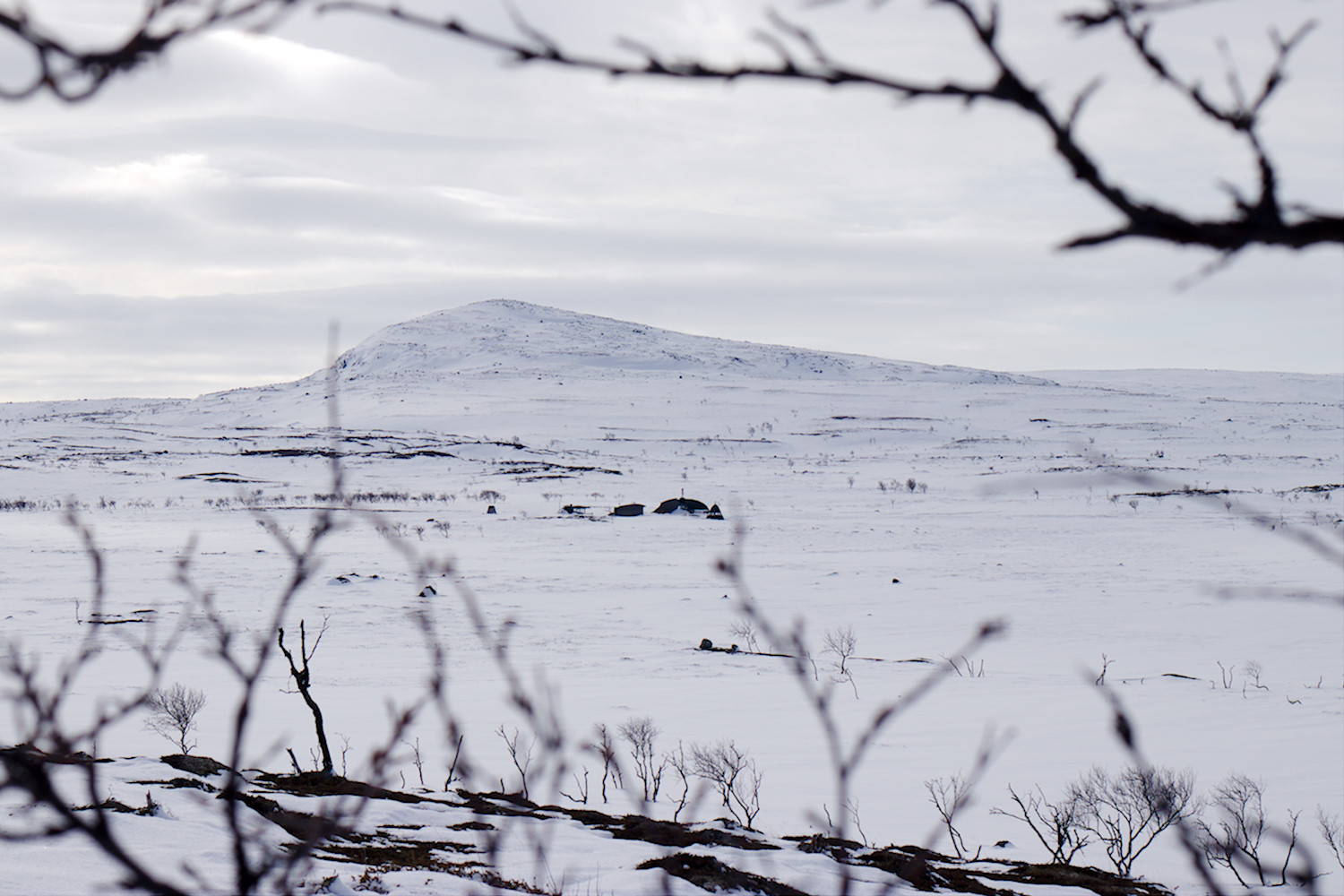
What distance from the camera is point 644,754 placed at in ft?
26.8

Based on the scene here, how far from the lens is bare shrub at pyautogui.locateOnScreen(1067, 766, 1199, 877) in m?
6.98

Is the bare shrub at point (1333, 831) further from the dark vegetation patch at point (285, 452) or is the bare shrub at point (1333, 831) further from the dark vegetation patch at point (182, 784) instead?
the dark vegetation patch at point (285, 452)

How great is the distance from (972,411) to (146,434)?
4912 centimetres

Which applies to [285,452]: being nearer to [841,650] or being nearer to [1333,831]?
[841,650]

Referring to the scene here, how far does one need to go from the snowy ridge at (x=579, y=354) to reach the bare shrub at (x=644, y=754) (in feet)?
278

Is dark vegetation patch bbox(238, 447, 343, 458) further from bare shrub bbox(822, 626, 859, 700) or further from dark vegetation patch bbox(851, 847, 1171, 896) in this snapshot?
dark vegetation patch bbox(851, 847, 1171, 896)

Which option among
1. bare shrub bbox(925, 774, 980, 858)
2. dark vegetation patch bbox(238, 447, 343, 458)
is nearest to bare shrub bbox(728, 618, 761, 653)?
bare shrub bbox(925, 774, 980, 858)

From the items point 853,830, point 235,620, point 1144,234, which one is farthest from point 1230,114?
point 235,620

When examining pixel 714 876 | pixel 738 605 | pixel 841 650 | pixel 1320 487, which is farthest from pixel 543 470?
pixel 738 605

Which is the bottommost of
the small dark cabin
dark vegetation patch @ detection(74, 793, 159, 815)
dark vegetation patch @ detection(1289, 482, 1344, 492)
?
the small dark cabin

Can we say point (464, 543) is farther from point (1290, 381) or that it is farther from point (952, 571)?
point (1290, 381)

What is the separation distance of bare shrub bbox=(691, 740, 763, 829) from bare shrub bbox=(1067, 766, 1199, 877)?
2.28 m

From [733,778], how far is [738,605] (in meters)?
3.42

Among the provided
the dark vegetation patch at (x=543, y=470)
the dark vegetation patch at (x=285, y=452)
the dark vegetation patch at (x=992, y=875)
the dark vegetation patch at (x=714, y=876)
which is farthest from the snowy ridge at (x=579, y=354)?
the dark vegetation patch at (x=714, y=876)
